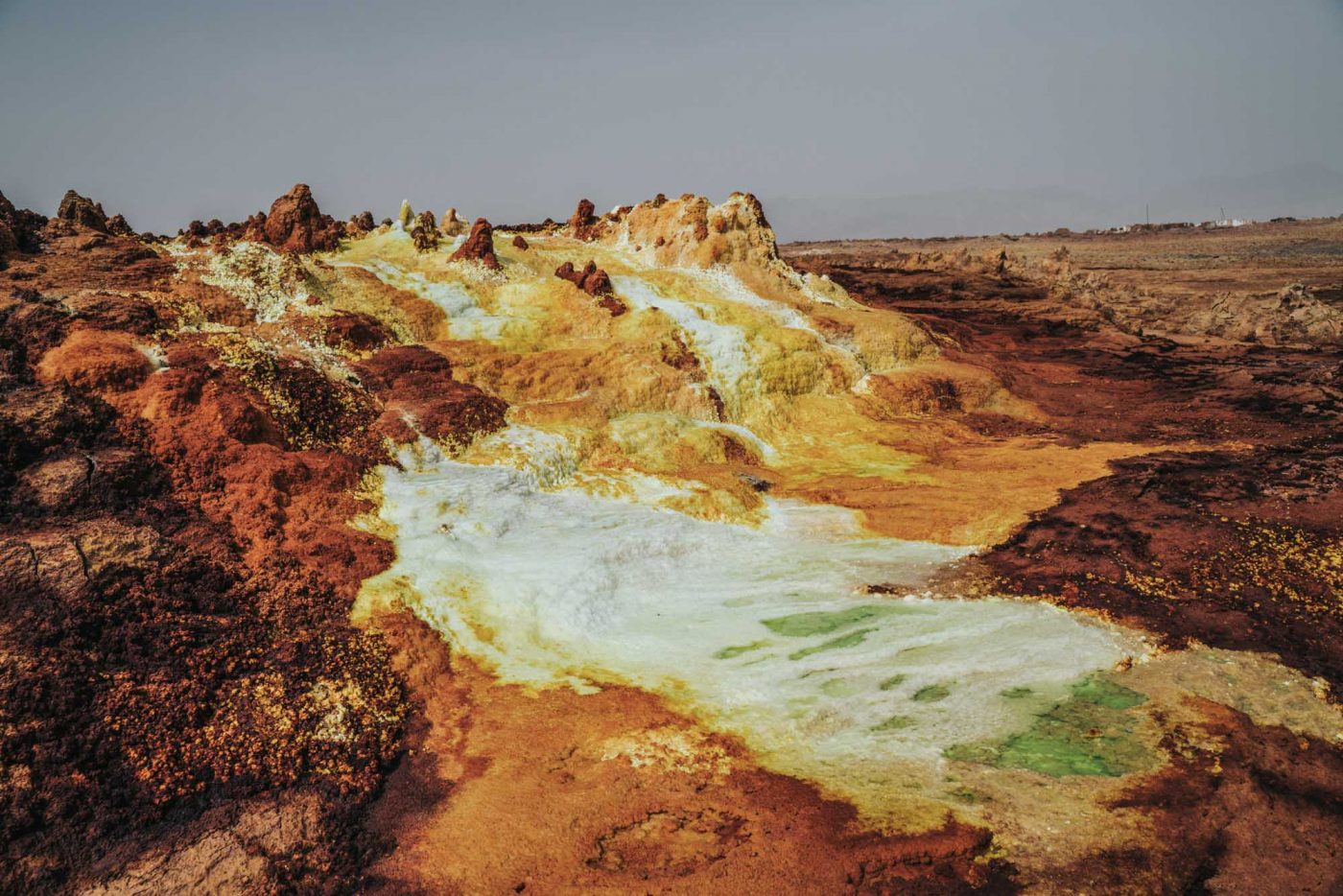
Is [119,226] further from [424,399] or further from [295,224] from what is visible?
[424,399]

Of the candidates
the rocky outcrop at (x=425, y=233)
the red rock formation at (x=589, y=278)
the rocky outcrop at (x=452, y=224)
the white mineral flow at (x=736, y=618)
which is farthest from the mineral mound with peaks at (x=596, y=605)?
the rocky outcrop at (x=452, y=224)

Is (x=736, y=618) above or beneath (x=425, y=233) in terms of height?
beneath

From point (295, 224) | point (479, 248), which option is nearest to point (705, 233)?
point (479, 248)

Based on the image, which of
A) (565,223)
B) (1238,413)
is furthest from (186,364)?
(1238,413)

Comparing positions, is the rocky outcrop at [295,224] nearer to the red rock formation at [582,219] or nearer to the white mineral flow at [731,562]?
the white mineral flow at [731,562]

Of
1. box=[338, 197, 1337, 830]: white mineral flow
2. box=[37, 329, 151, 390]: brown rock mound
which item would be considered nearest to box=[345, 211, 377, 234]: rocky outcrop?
box=[338, 197, 1337, 830]: white mineral flow

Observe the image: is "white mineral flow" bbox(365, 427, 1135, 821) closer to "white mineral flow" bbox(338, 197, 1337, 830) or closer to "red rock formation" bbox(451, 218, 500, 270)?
"white mineral flow" bbox(338, 197, 1337, 830)
